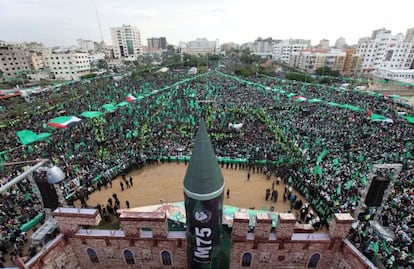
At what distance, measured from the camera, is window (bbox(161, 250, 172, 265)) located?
8.09m

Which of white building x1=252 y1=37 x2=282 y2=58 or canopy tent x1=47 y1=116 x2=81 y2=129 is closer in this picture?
canopy tent x1=47 y1=116 x2=81 y2=129

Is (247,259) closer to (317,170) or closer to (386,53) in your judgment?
(317,170)

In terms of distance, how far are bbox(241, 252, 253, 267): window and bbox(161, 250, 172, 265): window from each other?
281cm

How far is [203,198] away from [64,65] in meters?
78.9

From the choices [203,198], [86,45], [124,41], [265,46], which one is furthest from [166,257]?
[86,45]

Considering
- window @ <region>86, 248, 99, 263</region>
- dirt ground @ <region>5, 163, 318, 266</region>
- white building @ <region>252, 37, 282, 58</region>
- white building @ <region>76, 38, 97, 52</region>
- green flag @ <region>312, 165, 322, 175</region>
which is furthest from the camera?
white building @ <region>76, 38, 97, 52</region>

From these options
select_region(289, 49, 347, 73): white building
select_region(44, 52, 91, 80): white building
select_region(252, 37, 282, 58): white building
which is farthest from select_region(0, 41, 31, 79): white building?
select_region(252, 37, 282, 58): white building

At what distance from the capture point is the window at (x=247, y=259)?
25.7 feet

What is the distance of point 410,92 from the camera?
4691 centimetres

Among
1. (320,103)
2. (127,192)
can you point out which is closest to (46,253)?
(127,192)

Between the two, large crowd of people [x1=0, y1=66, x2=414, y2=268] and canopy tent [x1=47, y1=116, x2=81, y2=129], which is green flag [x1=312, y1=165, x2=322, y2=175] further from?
canopy tent [x1=47, y1=116, x2=81, y2=129]

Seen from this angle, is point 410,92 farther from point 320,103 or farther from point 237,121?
point 237,121

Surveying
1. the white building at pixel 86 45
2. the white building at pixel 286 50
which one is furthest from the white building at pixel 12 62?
the white building at pixel 86 45

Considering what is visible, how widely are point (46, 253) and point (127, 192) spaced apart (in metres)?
7.89
